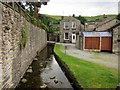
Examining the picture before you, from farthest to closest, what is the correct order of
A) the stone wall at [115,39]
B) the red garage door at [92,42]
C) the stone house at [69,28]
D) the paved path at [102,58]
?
1. the stone house at [69,28]
2. the red garage door at [92,42]
3. the stone wall at [115,39]
4. the paved path at [102,58]

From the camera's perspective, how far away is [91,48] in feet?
96.2

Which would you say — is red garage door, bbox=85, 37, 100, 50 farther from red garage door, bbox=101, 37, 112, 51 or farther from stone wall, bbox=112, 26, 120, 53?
stone wall, bbox=112, 26, 120, 53

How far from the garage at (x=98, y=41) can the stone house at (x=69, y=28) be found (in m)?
20.0

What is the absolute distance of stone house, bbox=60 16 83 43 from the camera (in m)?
49.8

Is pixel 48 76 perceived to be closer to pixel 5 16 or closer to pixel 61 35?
pixel 5 16

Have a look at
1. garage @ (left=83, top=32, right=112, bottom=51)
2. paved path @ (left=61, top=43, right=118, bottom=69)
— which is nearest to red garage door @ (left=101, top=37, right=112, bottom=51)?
garage @ (left=83, top=32, right=112, bottom=51)

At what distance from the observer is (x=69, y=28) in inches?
1967

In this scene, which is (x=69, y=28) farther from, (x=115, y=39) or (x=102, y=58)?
(x=102, y=58)

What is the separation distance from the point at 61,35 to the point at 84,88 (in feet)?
138

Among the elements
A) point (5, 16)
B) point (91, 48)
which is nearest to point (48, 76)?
point (5, 16)

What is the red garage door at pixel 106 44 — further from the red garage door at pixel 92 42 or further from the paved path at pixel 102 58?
the paved path at pixel 102 58

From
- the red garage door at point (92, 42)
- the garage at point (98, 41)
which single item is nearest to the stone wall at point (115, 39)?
the garage at point (98, 41)

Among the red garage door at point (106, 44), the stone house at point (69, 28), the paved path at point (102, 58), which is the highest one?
the stone house at point (69, 28)

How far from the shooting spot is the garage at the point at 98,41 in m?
28.7
